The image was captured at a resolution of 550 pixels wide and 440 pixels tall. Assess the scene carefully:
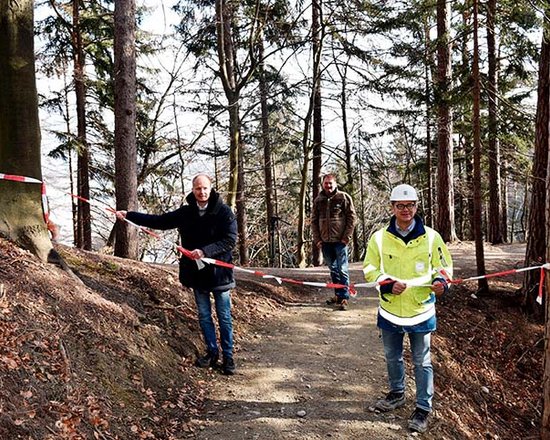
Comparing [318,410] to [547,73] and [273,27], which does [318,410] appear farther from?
[273,27]

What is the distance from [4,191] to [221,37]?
8.98 meters

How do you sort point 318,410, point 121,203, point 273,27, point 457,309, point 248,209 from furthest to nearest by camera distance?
point 248,209 → point 273,27 → point 457,309 → point 121,203 → point 318,410

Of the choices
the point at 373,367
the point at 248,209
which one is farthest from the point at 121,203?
the point at 248,209

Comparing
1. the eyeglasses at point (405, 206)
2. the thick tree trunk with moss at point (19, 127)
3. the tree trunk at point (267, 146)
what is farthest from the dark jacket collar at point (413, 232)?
the tree trunk at point (267, 146)

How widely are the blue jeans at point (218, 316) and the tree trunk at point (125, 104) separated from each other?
10.7 feet

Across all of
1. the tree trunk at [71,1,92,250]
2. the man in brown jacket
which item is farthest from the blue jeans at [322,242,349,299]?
the tree trunk at [71,1,92,250]

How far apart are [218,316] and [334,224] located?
9.98 feet

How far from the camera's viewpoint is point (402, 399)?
4.89m

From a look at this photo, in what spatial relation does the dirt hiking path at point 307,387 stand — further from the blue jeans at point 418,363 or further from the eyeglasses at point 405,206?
the eyeglasses at point 405,206

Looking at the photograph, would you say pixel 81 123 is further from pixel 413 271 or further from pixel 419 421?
pixel 419 421

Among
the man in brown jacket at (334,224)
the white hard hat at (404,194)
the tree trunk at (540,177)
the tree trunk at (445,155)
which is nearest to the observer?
the white hard hat at (404,194)

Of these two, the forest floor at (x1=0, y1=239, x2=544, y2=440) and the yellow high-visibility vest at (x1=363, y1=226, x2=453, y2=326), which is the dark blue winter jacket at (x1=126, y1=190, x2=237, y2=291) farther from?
the yellow high-visibility vest at (x1=363, y1=226, x2=453, y2=326)

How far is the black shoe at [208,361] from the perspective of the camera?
222 inches

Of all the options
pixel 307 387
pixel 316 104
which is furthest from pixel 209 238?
pixel 316 104
